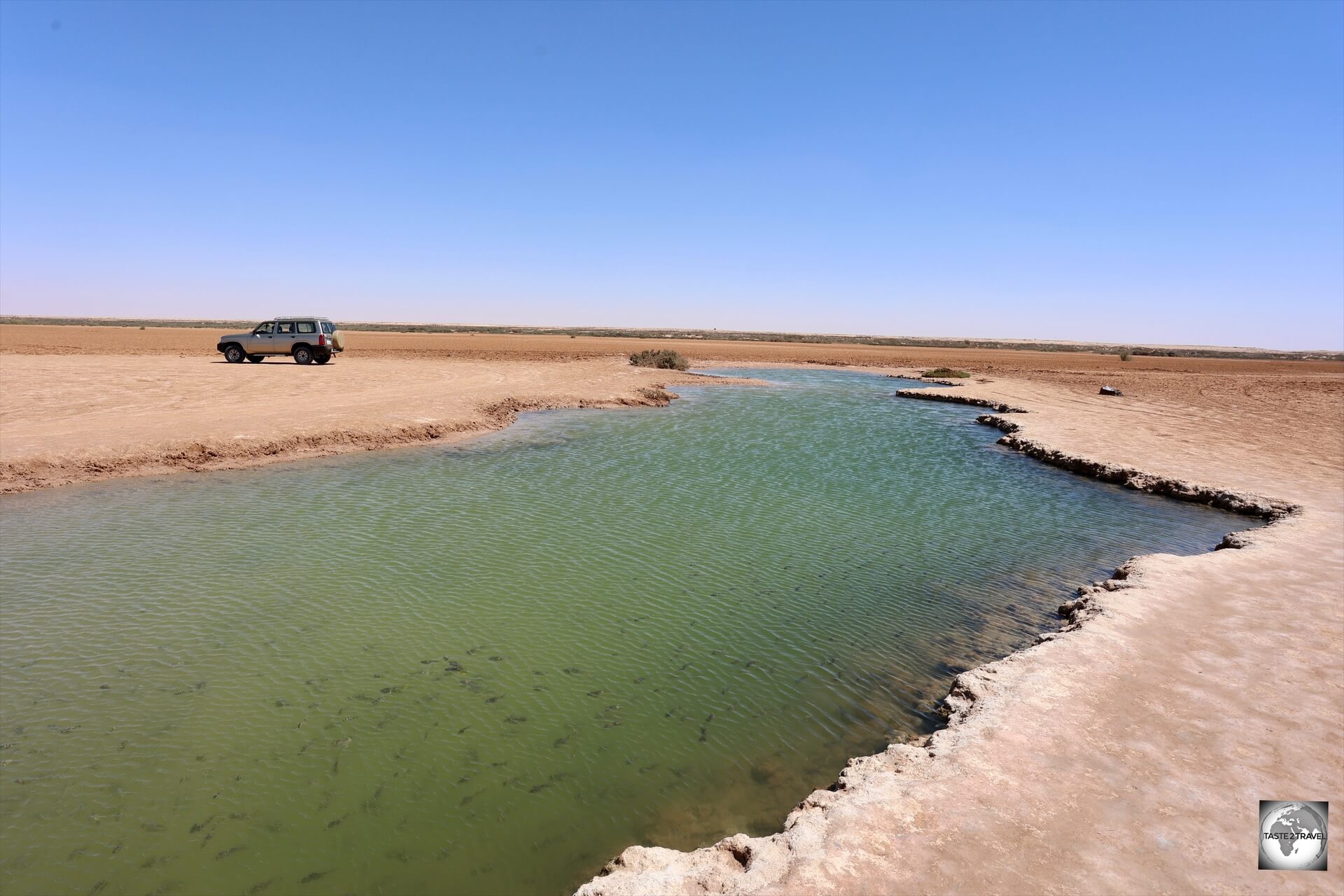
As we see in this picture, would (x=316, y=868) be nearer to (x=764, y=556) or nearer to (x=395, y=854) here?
(x=395, y=854)

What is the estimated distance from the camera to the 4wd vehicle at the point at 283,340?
107 ft

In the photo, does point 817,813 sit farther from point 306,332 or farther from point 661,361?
point 661,361

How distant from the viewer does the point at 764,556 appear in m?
10.3

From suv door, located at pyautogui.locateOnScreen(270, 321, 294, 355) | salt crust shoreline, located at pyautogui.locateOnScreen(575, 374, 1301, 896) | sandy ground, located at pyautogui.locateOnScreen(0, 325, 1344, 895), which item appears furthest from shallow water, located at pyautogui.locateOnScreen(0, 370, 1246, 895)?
suv door, located at pyautogui.locateOnScreen(270, 321, 294, 355)

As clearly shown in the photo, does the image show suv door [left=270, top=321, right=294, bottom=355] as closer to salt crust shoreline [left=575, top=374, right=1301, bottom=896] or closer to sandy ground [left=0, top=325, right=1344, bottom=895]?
sandy ground [left=0, top=325, right=1344, bottom=895]

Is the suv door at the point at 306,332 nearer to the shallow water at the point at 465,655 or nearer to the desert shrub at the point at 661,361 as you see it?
the desert shrub at the point at 661,361

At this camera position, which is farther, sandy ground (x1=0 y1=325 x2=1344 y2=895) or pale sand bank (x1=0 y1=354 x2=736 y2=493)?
pale sand bank (x1=0 y1=354 x2=736 y2=493)

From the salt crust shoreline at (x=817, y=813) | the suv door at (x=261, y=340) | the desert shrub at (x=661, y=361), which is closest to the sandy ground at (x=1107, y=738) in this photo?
the salt crust shoreline at (x=817, y=813)

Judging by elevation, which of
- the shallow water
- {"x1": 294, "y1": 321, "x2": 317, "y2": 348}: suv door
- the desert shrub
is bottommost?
the shallow water

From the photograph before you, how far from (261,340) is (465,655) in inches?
1298

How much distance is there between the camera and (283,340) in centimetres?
3259

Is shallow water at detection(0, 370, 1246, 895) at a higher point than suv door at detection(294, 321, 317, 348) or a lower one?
lower

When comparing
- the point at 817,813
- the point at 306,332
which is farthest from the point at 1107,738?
the point at 306,332

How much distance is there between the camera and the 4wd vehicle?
32.6 meters
